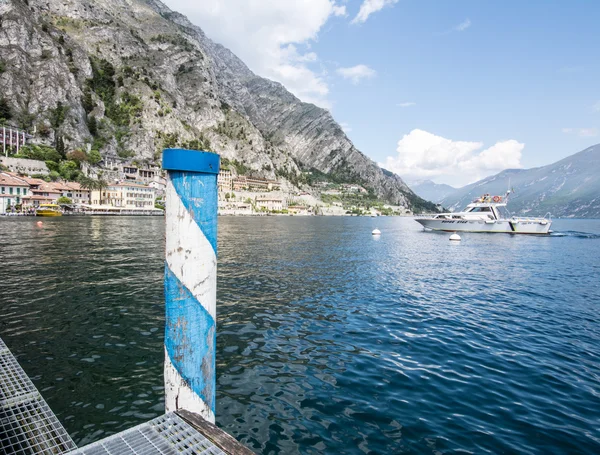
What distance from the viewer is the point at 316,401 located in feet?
20.6

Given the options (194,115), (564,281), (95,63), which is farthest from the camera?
(194,115)

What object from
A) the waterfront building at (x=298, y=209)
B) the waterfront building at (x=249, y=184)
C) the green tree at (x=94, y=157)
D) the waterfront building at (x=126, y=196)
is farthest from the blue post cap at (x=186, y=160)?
the waterfront building at (x=249, y=184)

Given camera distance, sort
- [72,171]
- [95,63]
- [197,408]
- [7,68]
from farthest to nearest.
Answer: [95,63]
[7,68]
[72,171]
[197,408]

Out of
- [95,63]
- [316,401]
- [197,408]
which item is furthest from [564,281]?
[95,63]

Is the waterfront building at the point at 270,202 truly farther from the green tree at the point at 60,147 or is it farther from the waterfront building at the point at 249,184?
the green tree at the point at 60,147

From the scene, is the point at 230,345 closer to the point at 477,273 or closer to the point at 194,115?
the point at 477,273

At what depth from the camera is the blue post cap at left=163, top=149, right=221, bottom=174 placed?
2523 mm

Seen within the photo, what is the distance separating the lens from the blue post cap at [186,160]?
8.28ft

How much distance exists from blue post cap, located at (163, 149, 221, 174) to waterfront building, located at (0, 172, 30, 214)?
92682 mm

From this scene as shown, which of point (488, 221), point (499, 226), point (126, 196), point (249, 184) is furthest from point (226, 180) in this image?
point (499, 226)

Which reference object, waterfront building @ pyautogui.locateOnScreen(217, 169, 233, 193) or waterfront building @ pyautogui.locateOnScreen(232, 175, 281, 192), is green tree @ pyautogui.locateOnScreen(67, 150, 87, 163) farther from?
waterfront building @ pyautogui.locateOnScreen(232, 175, 281, 192)

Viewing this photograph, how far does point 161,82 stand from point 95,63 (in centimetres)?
3270

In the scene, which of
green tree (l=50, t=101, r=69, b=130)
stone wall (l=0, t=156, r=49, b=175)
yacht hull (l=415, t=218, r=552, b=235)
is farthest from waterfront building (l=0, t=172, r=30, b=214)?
yacht hull (l=415, t=218, r=552, b=235)

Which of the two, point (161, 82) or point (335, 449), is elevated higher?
point (161, 82)
